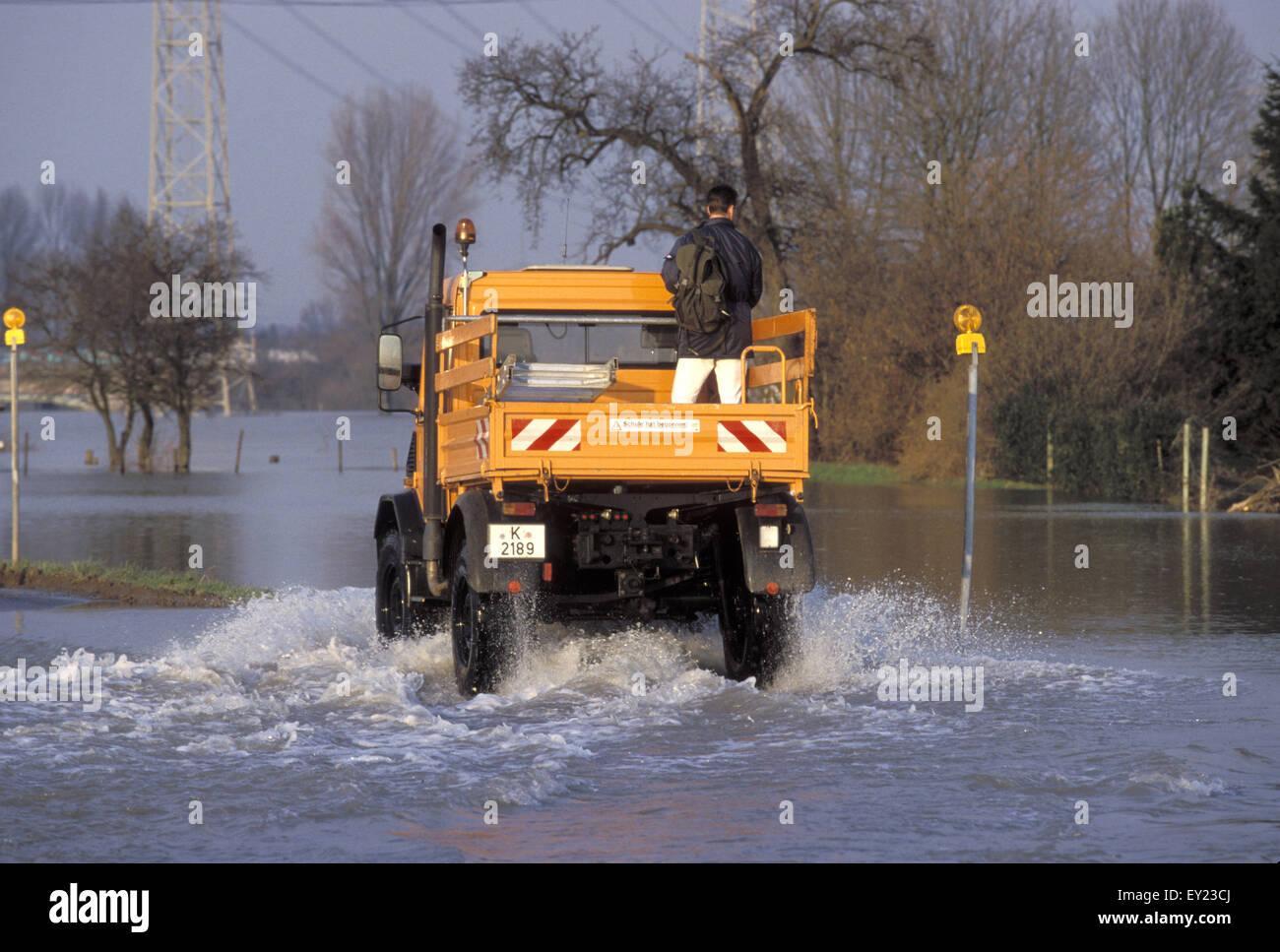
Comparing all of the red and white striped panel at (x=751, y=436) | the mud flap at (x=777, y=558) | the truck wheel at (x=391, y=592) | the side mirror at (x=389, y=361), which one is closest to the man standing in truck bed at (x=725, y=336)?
the red and white striped panel at (x=751, y=436)

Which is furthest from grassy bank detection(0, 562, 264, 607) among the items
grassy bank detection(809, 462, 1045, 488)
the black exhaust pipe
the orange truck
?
grassy bank detection(809, 462, 1045, 488)

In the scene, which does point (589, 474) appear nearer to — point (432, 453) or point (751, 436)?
point (751, 436)

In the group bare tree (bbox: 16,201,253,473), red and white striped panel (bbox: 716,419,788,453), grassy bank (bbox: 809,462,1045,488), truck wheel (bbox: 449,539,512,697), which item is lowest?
truck wheel (bbox: 449,539,512,697)

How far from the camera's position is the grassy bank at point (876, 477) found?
3662 cm

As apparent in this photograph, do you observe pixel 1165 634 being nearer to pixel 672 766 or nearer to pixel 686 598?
pixel 686 598

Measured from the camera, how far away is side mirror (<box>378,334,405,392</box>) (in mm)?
10461

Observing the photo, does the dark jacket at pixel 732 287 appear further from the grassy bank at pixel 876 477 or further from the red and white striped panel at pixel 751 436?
the grassy bank at pixel 876 477

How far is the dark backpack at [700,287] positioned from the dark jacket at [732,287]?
5cm

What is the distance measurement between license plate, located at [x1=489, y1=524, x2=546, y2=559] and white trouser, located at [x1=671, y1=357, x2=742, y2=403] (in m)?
1.34

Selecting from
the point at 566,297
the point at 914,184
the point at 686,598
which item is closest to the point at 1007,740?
the point at 686,598

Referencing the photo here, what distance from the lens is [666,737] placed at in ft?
25.9

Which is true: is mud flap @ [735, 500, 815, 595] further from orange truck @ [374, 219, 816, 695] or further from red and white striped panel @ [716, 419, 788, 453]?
red and white striped panel @ [716, 419, 788, 453]

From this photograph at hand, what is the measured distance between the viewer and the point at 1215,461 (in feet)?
94.9
